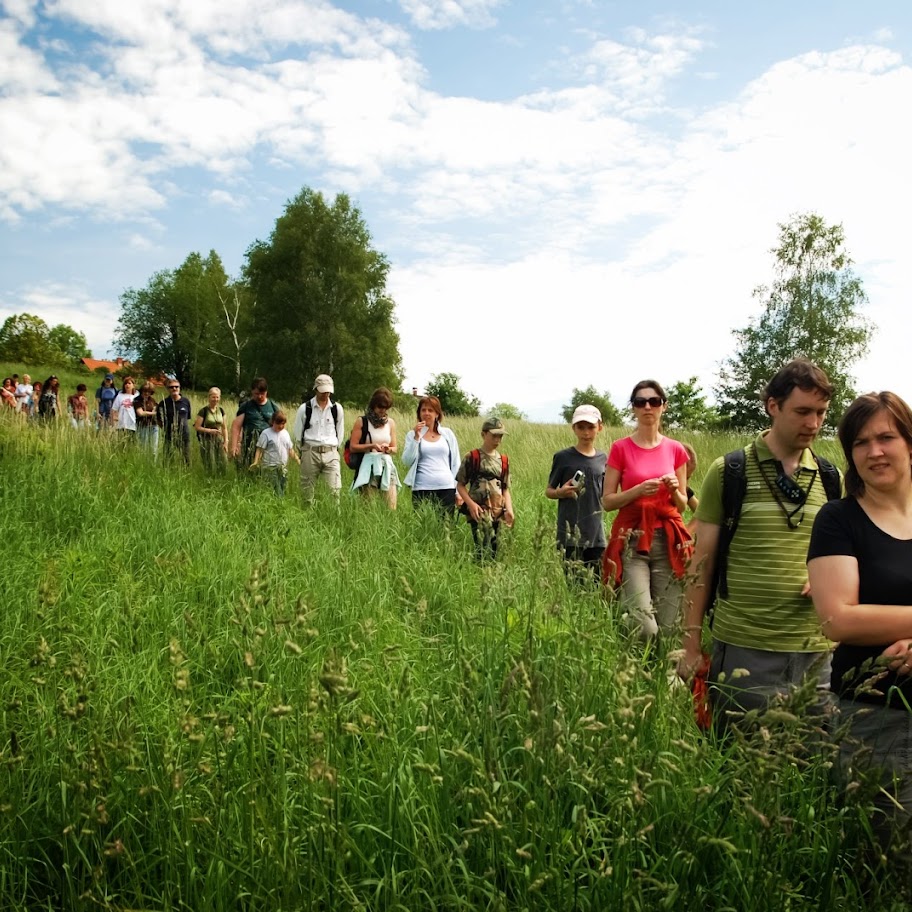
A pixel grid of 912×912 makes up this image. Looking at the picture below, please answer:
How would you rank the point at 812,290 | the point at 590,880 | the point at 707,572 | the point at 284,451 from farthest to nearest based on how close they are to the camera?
the point at 812,290, the point at 284,451, the point at 707,572, the point at 590,880

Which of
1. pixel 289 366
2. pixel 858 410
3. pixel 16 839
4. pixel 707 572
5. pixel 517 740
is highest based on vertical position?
pixel 289 366

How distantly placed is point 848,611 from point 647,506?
2413 mm

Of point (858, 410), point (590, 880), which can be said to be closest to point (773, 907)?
point (590, 880)

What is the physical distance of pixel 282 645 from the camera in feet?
12.7

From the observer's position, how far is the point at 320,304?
42.0 m

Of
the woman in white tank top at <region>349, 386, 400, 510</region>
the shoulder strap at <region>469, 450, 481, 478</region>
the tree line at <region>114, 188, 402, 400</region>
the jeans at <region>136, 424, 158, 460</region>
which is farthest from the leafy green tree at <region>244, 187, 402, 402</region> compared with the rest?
the shoulder strap at <region>469, 450, 481, 478</region>

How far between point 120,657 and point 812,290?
37428 millimetres

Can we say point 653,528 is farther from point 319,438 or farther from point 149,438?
point 149,438

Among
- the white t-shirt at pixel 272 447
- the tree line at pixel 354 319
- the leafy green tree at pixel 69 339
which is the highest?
the leafy green tree at pixel 69 339

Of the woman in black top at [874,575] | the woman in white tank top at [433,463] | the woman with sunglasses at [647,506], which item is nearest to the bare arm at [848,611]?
the woman in black top at [874,575]

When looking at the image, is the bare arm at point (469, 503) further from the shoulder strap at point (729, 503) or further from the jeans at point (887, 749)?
the jeans at point (887, 749)

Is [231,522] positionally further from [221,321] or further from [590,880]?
[221,321]

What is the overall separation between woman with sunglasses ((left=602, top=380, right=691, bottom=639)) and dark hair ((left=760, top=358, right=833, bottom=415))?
123 centimetres

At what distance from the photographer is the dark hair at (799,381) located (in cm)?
339
